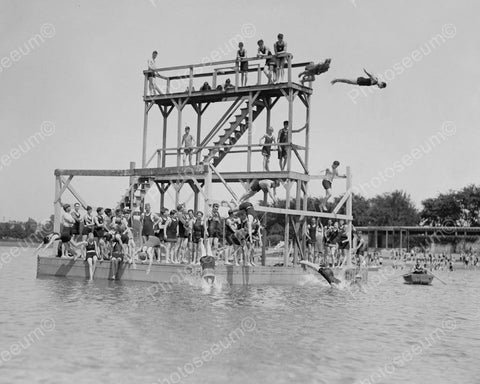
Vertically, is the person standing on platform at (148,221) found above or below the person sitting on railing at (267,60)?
below

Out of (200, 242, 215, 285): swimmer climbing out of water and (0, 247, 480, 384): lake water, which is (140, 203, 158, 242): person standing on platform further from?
(0, 247, 480, 384): lake water

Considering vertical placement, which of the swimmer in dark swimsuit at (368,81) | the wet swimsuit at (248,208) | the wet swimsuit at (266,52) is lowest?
the wet swimsuit at (248,208)

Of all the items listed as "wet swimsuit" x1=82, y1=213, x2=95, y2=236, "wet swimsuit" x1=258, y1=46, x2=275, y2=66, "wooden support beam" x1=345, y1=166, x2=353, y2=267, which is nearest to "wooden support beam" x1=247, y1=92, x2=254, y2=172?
"wet swimsuit" x1=258, y1=46, x2=275, y2=66

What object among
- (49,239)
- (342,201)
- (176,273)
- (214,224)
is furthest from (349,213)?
(49,239)

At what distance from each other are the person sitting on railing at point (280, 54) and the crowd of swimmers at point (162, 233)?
5.87 meters

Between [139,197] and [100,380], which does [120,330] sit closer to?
[100,380]

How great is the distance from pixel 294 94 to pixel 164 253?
292 inches

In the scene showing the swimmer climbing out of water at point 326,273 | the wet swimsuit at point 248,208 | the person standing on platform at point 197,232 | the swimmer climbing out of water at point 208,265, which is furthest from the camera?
the swimmer climbing out of water at point 326,273

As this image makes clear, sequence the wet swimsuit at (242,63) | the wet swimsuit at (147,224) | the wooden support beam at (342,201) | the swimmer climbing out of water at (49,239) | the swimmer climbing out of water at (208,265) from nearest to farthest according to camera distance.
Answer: the swimmer climbing out of water at (208,265)
the wet swimsuit at (147,224)
the swimmer climbing out of water at (49,239)
the wooden support beam at (342,201)
the wet swimsuit at (242,63)

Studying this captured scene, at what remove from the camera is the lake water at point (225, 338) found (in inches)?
403

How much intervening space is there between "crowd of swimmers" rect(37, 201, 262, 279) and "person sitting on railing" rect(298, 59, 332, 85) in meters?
6.02

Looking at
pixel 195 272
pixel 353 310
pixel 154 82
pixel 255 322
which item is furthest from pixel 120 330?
pixel 154 82

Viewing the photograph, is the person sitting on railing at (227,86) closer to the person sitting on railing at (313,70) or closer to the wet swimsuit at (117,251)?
the person sitting on railing at (313,70)

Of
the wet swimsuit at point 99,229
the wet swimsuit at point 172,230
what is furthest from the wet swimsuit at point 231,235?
the wet swimsuit at point 99,229
